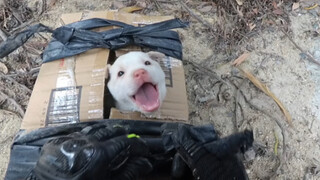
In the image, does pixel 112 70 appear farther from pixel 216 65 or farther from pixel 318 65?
pixel 318 65

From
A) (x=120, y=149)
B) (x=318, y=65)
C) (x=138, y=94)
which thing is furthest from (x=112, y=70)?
(x=318, y=65)

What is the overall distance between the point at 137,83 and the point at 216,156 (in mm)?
626

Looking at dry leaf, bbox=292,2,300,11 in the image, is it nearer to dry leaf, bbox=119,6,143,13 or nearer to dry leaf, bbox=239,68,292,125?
dry leaf, bbox=239,68,292,125

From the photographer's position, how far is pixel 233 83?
2.42 meters

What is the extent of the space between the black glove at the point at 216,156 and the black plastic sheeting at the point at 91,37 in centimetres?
81

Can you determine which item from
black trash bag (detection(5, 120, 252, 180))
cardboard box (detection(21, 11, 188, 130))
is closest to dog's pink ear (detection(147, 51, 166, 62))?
cardboard box (detection(21, 11, 188, 130))

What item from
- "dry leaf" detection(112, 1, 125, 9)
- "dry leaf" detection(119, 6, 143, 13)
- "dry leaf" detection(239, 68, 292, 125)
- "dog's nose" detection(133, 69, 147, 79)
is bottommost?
"dry leaf" detection(239, 68, 292, 125)

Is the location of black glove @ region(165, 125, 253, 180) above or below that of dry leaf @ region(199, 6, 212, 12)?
below

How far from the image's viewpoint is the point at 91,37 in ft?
6.58

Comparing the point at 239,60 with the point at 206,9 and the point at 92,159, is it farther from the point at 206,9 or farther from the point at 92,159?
the point at 92,159

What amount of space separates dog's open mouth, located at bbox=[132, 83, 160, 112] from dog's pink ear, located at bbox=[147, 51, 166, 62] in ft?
0.61

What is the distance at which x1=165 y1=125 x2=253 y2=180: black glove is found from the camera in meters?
1.29

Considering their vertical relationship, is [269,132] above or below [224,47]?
below

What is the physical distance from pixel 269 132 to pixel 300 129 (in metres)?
0.18
